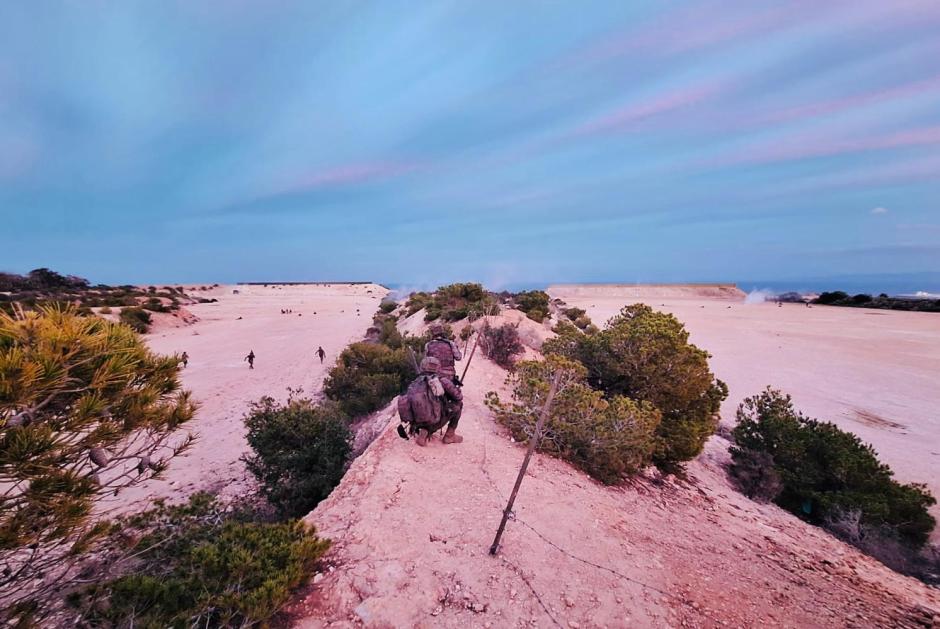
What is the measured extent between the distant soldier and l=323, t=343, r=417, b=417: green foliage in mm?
5657

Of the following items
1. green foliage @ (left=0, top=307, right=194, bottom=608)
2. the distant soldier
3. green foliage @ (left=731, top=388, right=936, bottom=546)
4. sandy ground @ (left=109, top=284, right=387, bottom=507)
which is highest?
green foliage @ (left=0, top=307, right=194, bottom=608)

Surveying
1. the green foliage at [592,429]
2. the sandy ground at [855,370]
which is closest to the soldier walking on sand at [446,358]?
the green foliage at [592,429]

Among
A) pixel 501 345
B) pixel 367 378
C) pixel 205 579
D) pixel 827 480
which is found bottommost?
pixel 827 480

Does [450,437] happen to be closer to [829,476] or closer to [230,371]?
[829,476]

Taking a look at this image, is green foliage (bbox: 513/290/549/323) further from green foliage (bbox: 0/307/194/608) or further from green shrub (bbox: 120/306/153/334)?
green shrub (bbox: 120/306/153/334)

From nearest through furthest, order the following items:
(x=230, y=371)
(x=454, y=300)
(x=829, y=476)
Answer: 1. (x=829, y=476)
2. (x=230, y=371)
3. (x=454, y=300)

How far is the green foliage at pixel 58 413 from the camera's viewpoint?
8.01ft

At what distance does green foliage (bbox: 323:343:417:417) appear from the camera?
12797 millimetres

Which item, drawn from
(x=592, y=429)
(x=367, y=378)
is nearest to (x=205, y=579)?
(x=592, y=429)

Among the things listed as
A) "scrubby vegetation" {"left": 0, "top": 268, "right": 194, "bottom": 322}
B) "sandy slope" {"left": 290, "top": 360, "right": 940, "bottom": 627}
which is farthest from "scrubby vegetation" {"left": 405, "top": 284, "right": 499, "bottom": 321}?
"scrubby vegetation" {"left": 0, "top": 268, "right": 194, "bottom": 322}

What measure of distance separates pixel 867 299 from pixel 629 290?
38.9 meters

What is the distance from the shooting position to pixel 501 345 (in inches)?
628

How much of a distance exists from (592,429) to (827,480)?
6111 mm

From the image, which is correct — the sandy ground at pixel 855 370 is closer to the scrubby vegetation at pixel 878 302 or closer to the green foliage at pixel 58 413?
the scrubby vegetation at pixel 878 302
